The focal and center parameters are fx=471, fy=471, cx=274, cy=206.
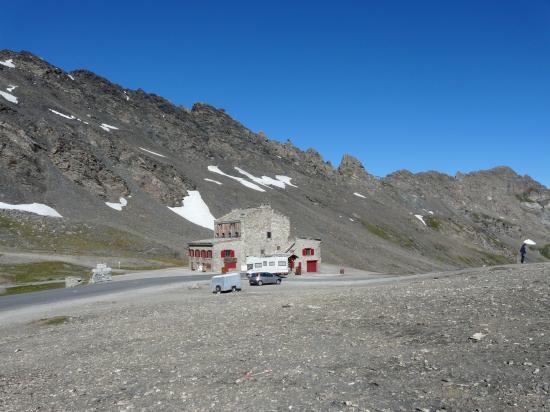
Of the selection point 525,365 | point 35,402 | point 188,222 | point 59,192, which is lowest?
point 35,402

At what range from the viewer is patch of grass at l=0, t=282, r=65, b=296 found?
184ft

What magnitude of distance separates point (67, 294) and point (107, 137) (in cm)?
10477

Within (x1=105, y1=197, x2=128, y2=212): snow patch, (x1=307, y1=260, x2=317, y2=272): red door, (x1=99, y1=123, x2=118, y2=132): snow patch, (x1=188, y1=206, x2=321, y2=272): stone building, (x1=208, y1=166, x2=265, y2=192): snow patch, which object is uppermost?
(x1=99, y1=123, x2=118, y2=132): snow patch

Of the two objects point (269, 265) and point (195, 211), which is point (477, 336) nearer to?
point (269, 265)

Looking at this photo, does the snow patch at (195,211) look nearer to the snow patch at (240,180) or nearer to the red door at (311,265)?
the snow patch at (240,180)

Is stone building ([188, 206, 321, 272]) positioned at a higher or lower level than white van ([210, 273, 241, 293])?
higher

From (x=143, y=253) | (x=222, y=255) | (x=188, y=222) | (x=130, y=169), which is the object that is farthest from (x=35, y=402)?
(x=130, y=169)

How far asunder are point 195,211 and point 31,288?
72964 millimetres

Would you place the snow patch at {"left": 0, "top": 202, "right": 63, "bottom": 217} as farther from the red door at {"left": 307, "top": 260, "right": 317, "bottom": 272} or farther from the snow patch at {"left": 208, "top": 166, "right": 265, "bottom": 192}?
the snow patch at {"left": 208, "top": 166, "right": 265, "bottom": 192}


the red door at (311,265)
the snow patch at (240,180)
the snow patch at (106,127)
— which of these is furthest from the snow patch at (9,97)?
the red door at (311,265)

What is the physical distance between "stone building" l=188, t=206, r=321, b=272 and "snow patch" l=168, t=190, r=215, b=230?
4181cm

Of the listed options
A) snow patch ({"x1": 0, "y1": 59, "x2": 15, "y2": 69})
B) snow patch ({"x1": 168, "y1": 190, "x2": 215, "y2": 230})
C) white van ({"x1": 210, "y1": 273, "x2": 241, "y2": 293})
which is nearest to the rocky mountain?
snow patch ({"x1": 0, "y1": 59, "x2": 15, "y2": 69})

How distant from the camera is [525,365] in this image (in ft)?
43.2

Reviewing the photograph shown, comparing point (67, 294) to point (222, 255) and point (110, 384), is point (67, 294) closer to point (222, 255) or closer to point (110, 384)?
point (222, 255)
